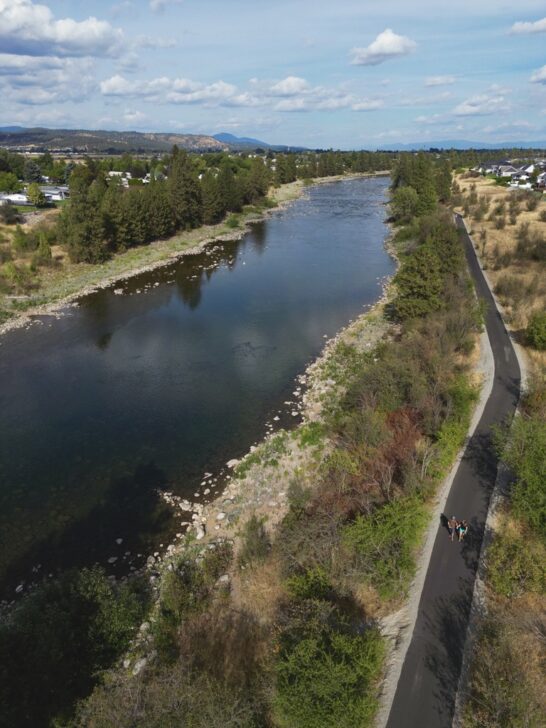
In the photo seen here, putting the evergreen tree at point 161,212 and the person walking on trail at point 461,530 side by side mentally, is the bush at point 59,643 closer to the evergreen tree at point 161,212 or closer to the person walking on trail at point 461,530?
the person walking on trail at point 461,530

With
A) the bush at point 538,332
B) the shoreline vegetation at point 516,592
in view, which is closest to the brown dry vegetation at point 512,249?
the bush at point 538,332

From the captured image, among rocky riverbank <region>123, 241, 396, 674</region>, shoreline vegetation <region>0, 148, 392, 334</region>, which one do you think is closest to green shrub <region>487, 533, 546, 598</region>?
rocky riverbank <region>123, 241, 396, 674</region>

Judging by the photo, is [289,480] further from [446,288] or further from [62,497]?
[446,288]

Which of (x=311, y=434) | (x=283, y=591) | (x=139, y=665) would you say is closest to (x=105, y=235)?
(x=311, y=434)

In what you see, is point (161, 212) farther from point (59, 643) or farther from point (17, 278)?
point (59, 643)

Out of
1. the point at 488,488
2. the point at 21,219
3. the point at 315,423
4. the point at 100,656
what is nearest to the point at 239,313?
the point at 315,423

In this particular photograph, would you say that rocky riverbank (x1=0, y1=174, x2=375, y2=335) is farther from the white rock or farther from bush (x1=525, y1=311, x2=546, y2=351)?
bush (x1=525, y1=311, x2=546, y2=351)

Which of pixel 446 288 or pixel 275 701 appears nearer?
pixel 275 701
